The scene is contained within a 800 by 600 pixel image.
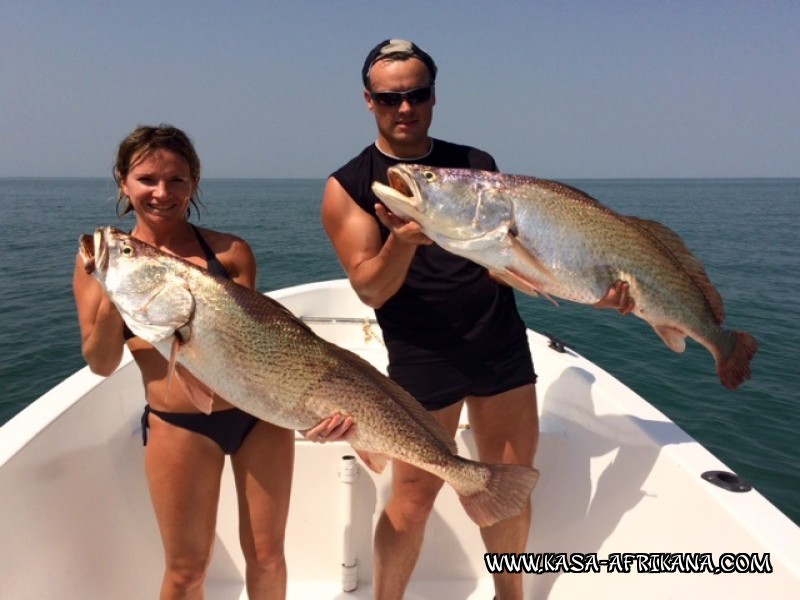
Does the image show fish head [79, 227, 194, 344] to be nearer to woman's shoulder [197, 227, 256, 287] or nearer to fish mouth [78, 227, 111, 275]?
fish mouth [78, 227, 111, 275]

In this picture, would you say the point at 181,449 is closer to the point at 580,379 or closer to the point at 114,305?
the point at 114,305

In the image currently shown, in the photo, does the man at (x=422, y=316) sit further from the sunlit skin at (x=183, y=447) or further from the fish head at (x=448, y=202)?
the sunlit skin at (x=183, y=447)

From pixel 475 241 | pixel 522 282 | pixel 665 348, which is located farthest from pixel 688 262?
pixel 665 348

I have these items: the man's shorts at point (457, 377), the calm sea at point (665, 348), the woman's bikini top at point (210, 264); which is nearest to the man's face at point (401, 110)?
the woman's bikini top at point (210, 264)

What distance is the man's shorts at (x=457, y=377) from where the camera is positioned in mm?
2877

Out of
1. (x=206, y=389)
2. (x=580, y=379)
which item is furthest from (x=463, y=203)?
(x=580, y=379)

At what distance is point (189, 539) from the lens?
2.44 metres

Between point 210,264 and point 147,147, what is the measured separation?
0.55m

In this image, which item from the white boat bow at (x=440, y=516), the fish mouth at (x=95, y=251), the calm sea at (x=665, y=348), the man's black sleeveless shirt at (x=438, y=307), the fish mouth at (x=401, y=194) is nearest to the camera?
the fish mouth at (x=95, y=251)

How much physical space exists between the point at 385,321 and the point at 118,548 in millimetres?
2015

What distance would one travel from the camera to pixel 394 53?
2592 mm

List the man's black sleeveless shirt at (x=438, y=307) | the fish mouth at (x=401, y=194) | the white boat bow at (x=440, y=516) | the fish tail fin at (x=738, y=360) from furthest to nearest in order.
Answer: the man's black sleeveless shirt at (x=438, y=307) < the fish tail fin at (x=738, y=360) < the white boat bow at (x=440, y=516) < the fish mouth at (x=401, y=194)

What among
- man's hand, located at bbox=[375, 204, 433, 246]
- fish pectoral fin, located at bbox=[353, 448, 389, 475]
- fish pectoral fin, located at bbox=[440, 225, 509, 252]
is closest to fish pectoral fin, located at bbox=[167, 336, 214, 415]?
fish pectoral fin, located at bbox=[353, 448, 389, 475]

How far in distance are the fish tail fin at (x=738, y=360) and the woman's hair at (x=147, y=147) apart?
8.75 feet
